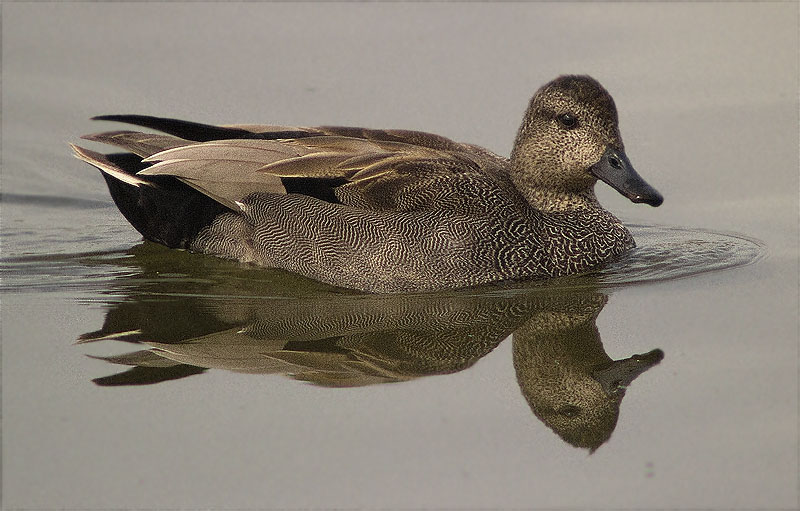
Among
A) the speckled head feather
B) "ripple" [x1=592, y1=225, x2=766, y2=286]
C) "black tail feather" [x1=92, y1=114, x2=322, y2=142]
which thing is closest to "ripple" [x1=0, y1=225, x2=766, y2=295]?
"ripple" [x1=592, y1=225, x2=766, y2=286]

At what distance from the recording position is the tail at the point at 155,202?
1002cm

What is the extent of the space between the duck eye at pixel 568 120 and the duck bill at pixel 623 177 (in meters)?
0.30

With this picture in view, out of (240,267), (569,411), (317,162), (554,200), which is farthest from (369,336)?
(554,200)

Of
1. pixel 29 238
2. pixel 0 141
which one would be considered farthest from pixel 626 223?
pixel 0 141

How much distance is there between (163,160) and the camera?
9.80 meters

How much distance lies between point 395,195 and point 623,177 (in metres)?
1.59

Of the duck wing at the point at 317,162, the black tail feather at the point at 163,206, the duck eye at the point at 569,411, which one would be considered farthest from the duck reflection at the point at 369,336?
the duck wing at the point at 317,162

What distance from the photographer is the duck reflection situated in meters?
7.74

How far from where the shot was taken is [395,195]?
30.8 ft

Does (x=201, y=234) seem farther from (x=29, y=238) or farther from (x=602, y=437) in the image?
(x=602, y=437)

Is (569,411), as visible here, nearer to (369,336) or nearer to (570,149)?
(369,336)

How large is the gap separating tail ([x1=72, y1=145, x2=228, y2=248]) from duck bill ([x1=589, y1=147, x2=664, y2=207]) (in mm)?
2754

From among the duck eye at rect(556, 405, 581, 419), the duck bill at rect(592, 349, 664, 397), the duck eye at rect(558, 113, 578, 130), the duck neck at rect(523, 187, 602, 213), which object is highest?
the duck eye at rect(558, 113, 578, 130)

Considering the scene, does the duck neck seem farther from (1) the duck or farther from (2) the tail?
(2) the tail
